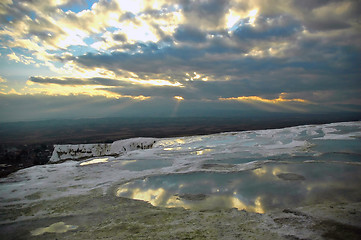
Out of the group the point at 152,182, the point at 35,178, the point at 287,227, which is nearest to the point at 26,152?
the point at 35,178

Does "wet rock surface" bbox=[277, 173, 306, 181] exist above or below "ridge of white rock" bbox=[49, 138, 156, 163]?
above

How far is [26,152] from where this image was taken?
338 feet

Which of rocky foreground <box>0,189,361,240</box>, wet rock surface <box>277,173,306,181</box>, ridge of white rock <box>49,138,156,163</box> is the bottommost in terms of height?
ridge of white rock <box>49,138,156,163</box>

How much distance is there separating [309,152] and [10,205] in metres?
17.0

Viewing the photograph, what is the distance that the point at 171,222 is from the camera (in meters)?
6.14

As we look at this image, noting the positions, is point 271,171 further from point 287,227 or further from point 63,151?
point 63,151

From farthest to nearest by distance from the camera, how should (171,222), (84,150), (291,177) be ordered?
(84,150) → (291,177) → (171,222)

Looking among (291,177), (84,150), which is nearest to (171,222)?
(291,177)

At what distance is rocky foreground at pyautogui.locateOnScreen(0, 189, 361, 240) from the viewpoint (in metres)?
5.09

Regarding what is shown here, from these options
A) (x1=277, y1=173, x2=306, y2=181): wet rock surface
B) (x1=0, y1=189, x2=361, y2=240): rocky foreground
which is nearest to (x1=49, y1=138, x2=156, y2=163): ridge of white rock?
(x1=0, y1=189, x2=361, y2=240): rocky foreground

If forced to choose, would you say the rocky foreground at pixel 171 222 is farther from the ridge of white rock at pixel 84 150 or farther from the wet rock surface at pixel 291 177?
the ridge of white rock at pixel 84 150

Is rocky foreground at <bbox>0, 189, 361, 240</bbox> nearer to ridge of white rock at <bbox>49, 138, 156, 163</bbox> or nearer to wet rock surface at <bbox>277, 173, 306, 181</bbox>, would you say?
wet rock surface at <bbox>277, 173, 306, 181</bbox>

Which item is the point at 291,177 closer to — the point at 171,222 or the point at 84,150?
the point at 171,222

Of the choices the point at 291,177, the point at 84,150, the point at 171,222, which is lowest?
the point at 84,150
